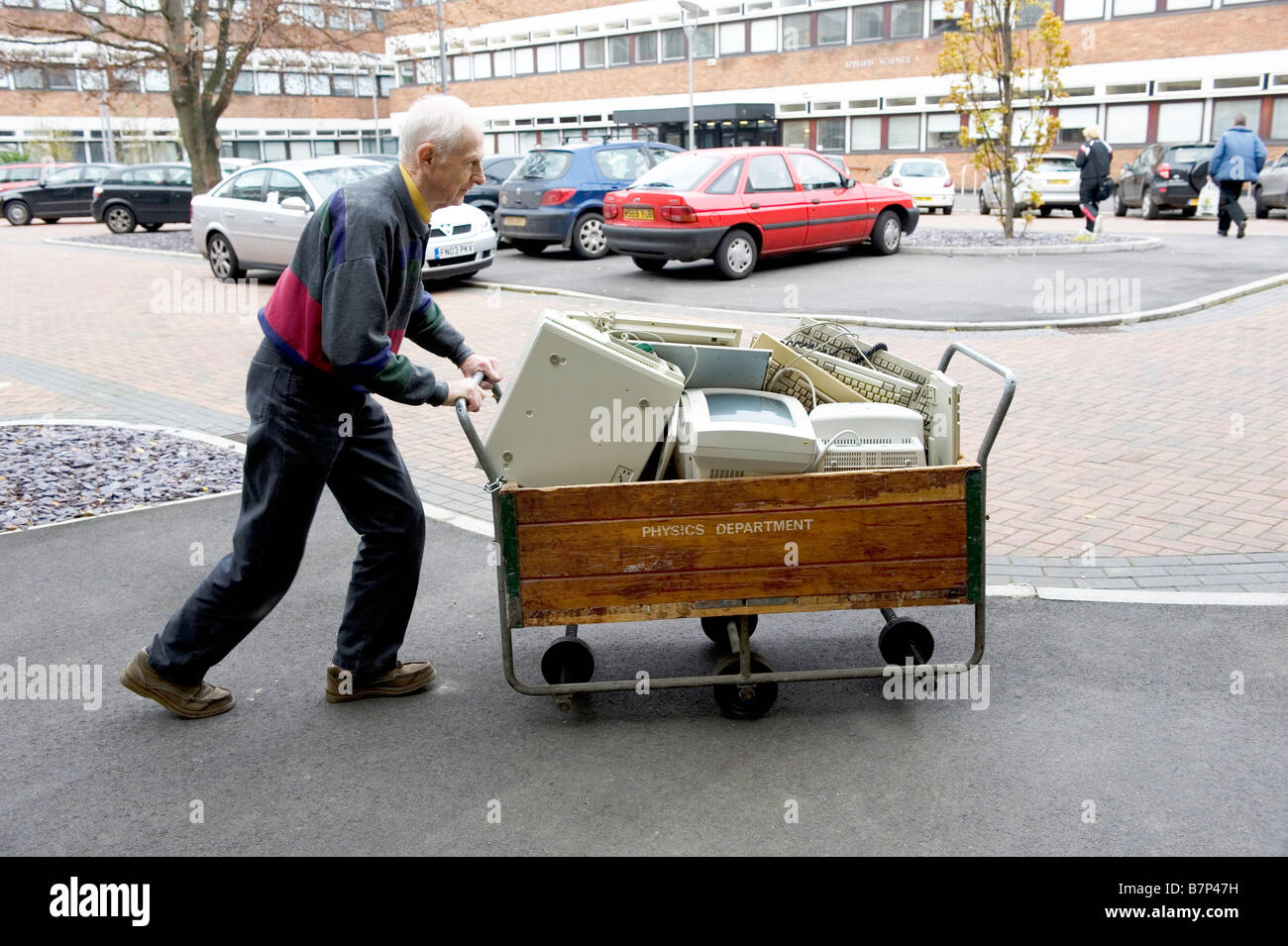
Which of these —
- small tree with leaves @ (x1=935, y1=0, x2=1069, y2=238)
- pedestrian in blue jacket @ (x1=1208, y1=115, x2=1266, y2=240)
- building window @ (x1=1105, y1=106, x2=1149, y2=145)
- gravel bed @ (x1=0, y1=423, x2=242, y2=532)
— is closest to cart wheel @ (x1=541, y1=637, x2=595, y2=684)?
gravel bed @ (x1=0, y1=423, x2=242, y2=532)

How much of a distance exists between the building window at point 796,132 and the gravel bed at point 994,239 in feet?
99.2

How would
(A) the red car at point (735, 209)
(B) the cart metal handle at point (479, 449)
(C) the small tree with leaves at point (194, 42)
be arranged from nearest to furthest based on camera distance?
(B) the cart metal handle at point (479, 449), (A) the red car at point (735, 209), (C) the small tree with leaves at point (194, 42)

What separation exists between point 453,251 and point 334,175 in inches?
102

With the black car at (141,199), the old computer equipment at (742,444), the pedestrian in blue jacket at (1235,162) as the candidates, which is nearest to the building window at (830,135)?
the black car at (141,199)

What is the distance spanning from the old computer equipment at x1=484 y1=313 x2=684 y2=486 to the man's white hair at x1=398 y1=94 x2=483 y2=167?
0.62m

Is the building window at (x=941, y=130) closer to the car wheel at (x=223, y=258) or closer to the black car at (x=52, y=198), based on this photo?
the black car at (x=52, y=198)

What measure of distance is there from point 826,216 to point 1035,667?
12.8m

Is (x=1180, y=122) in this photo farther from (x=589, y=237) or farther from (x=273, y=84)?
(x=273, y=84)

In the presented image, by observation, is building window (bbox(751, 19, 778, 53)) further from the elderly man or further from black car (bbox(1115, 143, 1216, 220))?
the elderly man

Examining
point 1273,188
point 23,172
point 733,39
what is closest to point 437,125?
point 1273,188

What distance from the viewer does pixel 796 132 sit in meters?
49.9

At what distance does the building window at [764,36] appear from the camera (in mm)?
50031

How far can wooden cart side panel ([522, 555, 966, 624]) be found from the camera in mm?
3785

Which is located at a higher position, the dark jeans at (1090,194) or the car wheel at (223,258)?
the dark jeans at (1090,194)
